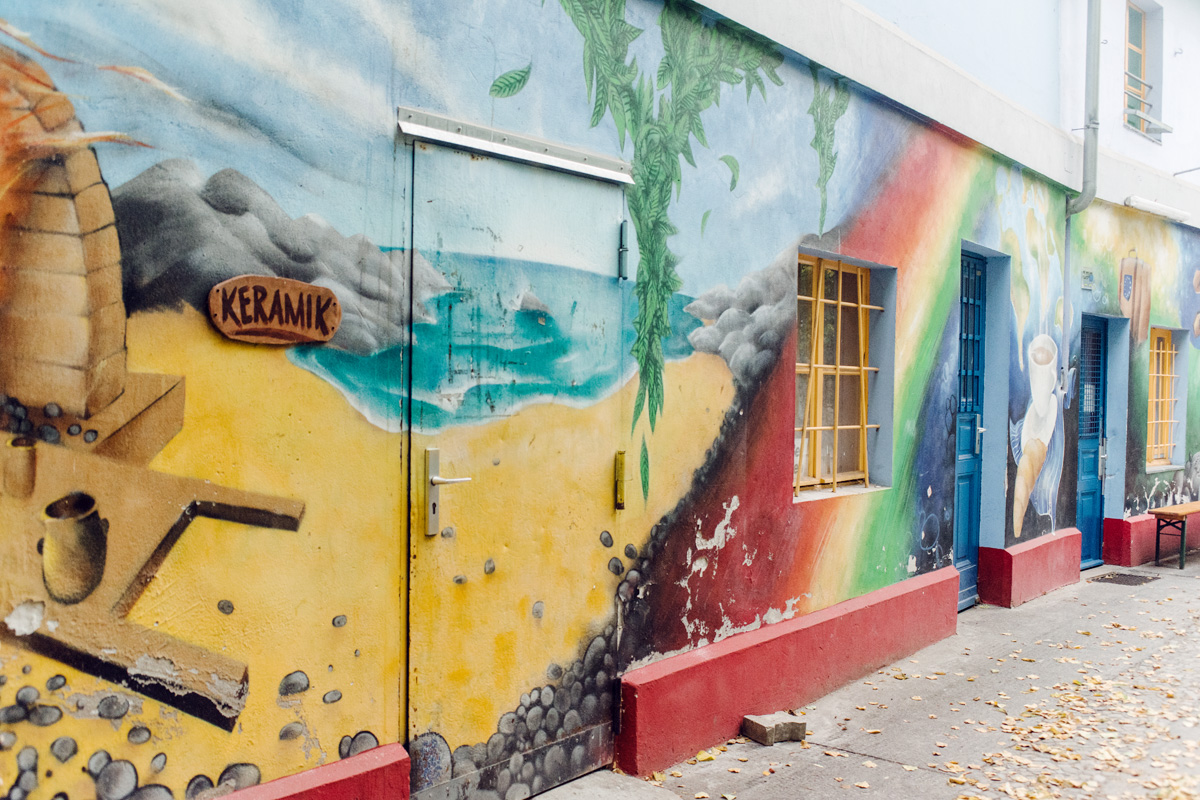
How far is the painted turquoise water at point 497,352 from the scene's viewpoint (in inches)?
122

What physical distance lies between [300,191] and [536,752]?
94.1 inches

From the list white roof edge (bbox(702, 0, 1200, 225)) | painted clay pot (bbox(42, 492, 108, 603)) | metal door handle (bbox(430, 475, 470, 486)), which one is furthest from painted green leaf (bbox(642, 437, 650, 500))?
painted clay pot (bbox(42, 492, 108, 603))

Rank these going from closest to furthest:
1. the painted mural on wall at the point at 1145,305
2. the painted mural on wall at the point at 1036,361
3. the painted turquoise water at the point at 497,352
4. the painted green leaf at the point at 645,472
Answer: the painted turquoise water at the point at 497,352 → the painted green leaf at the point at 645,472 → the painted mural on wall at the point at 1036,361 → the painted mural on wall at the point at 1145,305

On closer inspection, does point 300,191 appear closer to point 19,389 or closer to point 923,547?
point 19,389

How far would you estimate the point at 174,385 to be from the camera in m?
2.59

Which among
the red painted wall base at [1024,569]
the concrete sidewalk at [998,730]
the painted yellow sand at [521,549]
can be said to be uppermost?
the painted yellow sand at [521,549]

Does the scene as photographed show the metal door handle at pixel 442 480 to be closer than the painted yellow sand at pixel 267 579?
No

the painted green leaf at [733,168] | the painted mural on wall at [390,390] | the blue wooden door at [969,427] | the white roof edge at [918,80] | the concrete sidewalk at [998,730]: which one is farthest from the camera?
the blue wooden door at [969,427]

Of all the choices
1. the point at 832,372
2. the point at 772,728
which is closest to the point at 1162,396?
the point at 832,372

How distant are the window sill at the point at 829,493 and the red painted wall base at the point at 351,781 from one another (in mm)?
2806

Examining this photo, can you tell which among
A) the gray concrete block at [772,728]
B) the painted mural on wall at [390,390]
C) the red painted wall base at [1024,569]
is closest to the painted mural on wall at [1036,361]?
the red painted wall base at [1024,569]

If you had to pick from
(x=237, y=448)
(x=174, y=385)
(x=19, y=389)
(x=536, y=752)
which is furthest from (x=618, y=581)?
(x=19, y=389)

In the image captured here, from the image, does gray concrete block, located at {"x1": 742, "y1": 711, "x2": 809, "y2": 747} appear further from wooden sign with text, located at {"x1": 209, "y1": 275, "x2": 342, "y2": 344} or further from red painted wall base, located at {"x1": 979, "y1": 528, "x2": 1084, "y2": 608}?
red painted wall base, located at {"x1": 979, "y1": 528, "x2": 1084, "y2": 608}

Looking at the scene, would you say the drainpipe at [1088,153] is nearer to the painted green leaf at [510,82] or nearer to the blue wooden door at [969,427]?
the blue wooden door at [969,427]
